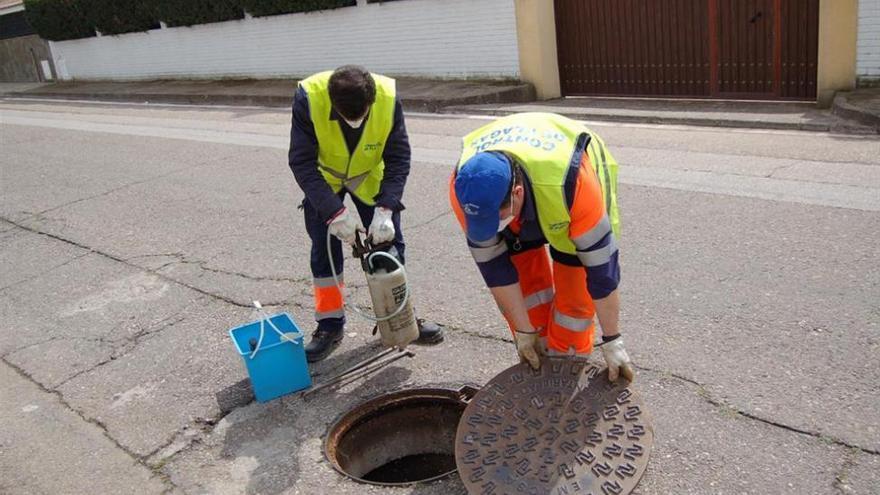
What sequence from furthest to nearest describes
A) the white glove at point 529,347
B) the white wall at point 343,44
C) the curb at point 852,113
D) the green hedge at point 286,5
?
the green hedge at point 286,5, the white wall at point 343,44, the curb at point 852,113, the white glove at point 529,347

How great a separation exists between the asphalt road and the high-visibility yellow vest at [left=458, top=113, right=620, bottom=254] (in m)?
0.98

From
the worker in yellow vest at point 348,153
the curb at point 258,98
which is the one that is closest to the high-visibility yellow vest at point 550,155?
the worker in yellow vest at point 348,153

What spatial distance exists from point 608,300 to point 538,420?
532 millimetres

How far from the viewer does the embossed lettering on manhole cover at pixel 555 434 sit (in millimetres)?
2799

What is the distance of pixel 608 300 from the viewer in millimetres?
2910

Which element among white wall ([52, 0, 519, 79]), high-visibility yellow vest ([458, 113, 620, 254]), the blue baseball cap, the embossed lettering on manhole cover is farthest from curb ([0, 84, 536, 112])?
the blue baseball cap

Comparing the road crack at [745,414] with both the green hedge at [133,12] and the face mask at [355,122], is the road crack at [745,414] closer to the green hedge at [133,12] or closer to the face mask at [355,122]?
the face mask at [355,122]

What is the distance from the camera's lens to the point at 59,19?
23.3 meters

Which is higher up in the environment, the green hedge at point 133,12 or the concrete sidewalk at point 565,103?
the green hedge at point 133,12

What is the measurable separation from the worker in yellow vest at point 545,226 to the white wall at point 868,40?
694 centimetres

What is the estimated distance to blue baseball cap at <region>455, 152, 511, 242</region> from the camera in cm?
259

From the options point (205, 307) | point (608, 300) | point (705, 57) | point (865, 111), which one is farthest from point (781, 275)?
point (705, 57)

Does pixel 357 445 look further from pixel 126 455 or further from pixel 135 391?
pixel 135 391

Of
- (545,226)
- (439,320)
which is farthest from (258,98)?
(545,226)
